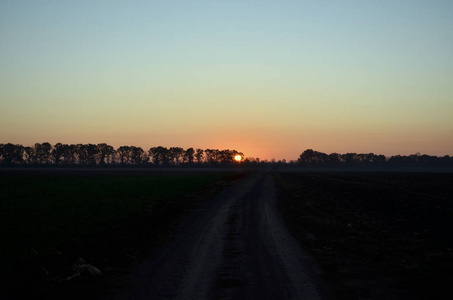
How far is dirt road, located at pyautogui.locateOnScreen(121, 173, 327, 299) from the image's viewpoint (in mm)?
8859

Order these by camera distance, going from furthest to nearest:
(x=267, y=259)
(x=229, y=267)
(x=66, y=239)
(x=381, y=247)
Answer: (x=66, y=239)
(x=381, y=247)
(x=267, y=259)
(x=229, y=267)

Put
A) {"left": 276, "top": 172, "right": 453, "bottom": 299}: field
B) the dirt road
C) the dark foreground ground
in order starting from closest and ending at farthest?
1. the dirt road
2. the dark foreground ground
3. {"left": 276, "top": 172, "right": 453, "bottom": 299}: field

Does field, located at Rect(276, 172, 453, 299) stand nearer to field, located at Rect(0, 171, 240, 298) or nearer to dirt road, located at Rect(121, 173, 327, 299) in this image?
dirt road, located at Rect(121, 173, 327, 299)

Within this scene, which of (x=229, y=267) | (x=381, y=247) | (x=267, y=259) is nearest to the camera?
(x=229, y=267)

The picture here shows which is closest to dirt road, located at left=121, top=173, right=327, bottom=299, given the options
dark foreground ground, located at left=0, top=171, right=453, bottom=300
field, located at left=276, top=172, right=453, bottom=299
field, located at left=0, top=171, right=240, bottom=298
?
dark foreground ground, located at left=0, top=171, right=453, bottom=300

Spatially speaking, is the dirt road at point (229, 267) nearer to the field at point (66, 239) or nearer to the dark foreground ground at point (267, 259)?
the dark foreground ground at point (267, 259)

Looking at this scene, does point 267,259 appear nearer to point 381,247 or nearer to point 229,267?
point 229,267

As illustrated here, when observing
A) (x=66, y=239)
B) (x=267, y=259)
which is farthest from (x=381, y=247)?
(x=66, y=239)

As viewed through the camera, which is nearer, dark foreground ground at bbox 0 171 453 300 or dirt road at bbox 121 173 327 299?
dirt road at bbox 121 173 327 299

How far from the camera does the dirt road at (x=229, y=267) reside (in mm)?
8859

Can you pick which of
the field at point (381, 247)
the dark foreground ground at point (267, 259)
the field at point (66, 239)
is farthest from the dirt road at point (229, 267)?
the field at point (66, 239)

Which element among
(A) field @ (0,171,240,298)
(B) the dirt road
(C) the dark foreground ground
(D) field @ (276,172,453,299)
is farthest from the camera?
(A) field @ (0,171,240,298)

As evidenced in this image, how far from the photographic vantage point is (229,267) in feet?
36.7

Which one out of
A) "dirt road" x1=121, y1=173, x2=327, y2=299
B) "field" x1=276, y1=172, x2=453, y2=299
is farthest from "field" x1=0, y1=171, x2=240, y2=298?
"field" x1=276, y1=172, x2=453, y2=299
